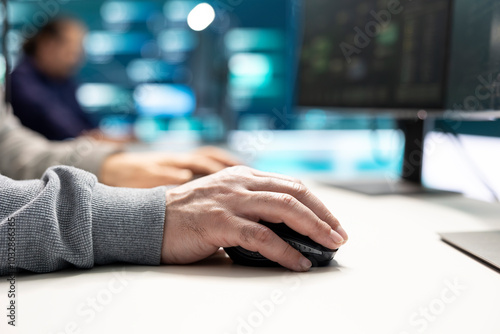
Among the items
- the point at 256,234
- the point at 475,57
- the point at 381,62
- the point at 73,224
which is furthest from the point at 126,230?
the point at 381,62

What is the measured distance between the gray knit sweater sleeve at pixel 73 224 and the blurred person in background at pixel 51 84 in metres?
2.08

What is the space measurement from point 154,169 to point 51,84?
2.35m

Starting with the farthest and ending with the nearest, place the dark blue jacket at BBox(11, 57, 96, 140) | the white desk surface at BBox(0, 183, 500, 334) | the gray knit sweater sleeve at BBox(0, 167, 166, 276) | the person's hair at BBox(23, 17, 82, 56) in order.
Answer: the person's hair at BBox(23, 17, 82, 56)
the dark blue jacket at BBox(11, 57, 96, 140)
the gray knit sweater sleeve at BBox(0, 167, 166, 276)
the white desk surface at BBox(0, 183, 500, 334)

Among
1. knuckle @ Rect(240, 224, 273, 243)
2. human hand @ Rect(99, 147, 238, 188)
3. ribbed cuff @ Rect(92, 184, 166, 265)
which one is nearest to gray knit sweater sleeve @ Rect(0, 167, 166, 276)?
ribbed cuff @ Rect(92, 184, 166, 265)

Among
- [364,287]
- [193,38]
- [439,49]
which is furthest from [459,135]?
[193,38]

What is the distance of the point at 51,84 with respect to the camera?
9.94 feet

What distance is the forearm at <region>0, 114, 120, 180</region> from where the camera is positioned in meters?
1.15

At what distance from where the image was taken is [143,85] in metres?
5.67

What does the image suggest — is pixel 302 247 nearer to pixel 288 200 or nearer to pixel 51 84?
pixel 288 200

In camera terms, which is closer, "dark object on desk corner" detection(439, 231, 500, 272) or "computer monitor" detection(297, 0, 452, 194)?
"dark object on desk corner" detection(439, 231, 500, 272)

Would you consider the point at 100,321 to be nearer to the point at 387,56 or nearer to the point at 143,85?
the point at 387,56

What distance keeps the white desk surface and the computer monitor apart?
532mm

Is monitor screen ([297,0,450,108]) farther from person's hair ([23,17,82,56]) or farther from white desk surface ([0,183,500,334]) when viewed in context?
person's hair ([23,17,82,56])

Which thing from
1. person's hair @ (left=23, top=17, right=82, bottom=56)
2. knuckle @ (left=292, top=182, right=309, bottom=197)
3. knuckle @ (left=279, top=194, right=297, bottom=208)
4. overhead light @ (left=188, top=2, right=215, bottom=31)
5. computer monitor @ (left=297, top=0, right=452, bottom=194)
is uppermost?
overhead light @ (left=188, top=2, right=215, bottom=31)
